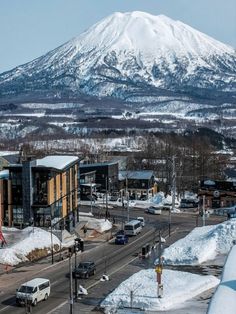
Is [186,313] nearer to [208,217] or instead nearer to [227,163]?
[208,217]

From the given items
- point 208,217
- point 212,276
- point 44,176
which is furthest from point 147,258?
point 208,217

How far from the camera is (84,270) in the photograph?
23.4 meters

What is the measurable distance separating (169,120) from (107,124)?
71.0ft

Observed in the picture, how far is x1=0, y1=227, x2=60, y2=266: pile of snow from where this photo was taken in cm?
2609

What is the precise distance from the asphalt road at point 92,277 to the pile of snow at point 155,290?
730mm

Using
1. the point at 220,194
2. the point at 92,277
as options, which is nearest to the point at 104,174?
the point at 220,194

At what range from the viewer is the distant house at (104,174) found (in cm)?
5353

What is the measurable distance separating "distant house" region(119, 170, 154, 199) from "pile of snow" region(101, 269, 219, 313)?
30029 millimetres

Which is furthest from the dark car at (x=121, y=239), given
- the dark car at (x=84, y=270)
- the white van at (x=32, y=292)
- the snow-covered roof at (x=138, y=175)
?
the snow-covered roof at (x=138, y=175)

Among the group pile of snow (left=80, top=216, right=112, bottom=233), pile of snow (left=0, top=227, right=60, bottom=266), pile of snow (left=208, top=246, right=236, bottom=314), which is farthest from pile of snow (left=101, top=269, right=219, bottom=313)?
pile of snow (left=80, top=216, right=112, bottom=233)

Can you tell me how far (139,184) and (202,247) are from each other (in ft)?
86.2

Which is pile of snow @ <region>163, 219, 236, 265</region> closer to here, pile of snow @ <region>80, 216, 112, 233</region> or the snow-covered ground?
the snow-covered ground

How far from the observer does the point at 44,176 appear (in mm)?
33281

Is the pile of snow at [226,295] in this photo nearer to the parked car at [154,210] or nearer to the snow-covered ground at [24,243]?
the snow-covered ground at [24,243]
